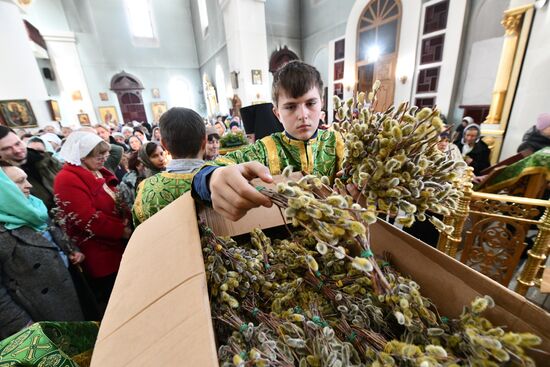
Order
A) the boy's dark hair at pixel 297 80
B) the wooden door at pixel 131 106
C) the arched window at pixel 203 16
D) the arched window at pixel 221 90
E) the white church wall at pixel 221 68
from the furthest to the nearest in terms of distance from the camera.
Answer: the wooden door at pixel 131 106 → the arched window at pixel 203 16 → the arched window at pixel 221 90 → the white church wall at pixel 221 68 → the boy's dark hair at pixel 297 80

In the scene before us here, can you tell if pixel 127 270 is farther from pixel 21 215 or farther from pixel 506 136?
pixel 506 136

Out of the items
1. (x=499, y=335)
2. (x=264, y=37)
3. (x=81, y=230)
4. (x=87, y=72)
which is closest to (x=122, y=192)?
(x=81, y=230)

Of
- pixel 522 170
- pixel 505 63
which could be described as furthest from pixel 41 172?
pixel 505 63

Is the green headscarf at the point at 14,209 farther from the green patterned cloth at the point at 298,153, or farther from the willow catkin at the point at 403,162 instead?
the willow catkin at the point at 403,162

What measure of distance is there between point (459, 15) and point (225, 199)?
7033mm

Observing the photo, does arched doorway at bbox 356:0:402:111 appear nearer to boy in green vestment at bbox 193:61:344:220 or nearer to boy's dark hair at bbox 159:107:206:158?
boy in green vestment at bbox 193:61:344:220

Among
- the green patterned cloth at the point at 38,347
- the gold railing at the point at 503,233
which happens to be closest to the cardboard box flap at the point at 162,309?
the green patterned cloth at the point at 38,347

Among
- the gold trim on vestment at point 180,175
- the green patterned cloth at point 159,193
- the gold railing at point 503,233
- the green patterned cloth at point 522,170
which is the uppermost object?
the gold trim on vestment at point 180,175

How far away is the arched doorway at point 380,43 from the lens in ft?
21.0

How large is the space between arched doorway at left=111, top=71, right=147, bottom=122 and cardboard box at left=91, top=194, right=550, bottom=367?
A: 52.2 ft

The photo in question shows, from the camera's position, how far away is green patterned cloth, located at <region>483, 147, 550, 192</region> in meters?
1.67

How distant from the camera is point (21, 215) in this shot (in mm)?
1272

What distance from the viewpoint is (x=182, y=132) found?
131cm

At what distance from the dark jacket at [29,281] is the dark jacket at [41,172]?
822 millimetres
